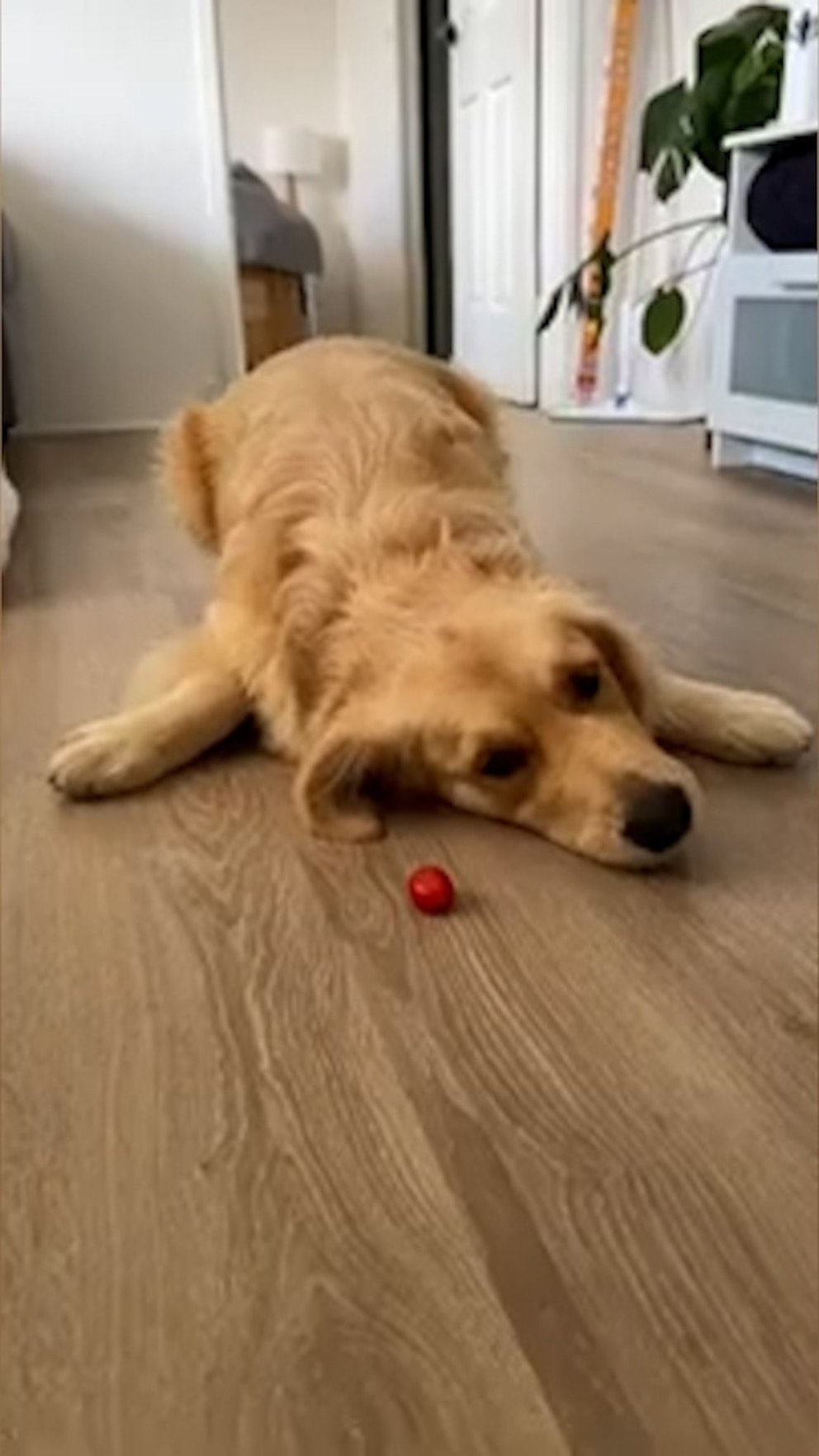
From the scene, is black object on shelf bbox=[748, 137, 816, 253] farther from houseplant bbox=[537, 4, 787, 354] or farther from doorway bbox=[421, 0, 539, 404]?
doorway bbox=[421, 0, 539, 404]

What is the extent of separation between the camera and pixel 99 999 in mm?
838

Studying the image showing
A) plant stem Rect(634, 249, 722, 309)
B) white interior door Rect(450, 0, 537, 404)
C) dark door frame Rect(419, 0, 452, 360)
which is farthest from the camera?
plant stem Rect(634, 249, 722, 309)

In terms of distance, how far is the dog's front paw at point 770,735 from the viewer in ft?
3.75

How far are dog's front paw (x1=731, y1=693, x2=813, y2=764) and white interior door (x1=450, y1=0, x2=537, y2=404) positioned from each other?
550 mm

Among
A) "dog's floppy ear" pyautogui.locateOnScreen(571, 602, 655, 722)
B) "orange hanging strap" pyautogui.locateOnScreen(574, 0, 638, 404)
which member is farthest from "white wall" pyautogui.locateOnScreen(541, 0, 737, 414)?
A: "dog's floppy ear" pyautogui.locateOnScreen(571, 602, 655, 722)

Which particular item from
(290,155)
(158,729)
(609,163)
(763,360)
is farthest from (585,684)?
(763,360)

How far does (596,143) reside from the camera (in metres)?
1.33

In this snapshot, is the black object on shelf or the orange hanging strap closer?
the orange hanging strap

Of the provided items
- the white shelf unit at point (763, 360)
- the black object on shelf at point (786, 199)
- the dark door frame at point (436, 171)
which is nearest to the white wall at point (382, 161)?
the dark door frame at point (436, 171)

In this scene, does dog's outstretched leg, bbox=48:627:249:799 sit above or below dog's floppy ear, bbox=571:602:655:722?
below

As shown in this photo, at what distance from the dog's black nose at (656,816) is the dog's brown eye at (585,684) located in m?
0.09

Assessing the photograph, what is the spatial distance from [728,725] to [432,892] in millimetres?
363

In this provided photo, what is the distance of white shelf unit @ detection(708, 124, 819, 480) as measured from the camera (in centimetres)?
217

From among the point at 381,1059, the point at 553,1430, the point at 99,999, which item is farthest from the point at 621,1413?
the point at 99,999
